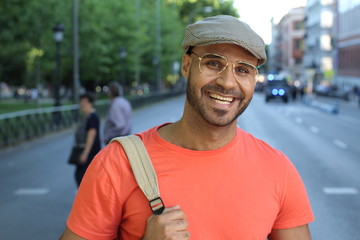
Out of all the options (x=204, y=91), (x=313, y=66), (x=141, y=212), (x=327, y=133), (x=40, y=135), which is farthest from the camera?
(x=313, y=66)

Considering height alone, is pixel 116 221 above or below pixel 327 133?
above

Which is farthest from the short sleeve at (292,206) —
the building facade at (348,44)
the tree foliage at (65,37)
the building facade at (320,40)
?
the building facade at (320,40)

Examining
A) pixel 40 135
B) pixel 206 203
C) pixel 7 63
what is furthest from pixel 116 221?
pixel 7 63

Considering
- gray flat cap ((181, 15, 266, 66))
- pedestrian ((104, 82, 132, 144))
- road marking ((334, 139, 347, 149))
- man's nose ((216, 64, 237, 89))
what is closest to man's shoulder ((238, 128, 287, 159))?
man's nose ((216, 64, 237, 89))

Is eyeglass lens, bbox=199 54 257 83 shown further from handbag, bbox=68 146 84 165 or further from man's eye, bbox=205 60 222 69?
handbag, bbox=68 146 84 165

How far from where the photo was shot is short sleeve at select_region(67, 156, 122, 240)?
229 centimetres

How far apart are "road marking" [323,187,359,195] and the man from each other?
847cm

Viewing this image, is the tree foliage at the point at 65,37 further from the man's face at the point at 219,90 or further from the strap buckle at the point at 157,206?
the strap buckle at the point at 157,206

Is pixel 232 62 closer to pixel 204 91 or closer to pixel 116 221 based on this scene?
pixel 204 91

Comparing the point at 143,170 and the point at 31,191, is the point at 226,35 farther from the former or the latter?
the point at 31,191

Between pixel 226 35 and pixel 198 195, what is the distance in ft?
2.00

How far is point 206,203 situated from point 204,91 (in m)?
0.44

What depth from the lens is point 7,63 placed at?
2816cm

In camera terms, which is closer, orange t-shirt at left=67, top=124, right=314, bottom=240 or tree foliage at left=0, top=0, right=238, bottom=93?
orange t-shirt at left=67, top=124, right=314, bottom=240
